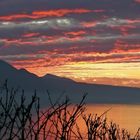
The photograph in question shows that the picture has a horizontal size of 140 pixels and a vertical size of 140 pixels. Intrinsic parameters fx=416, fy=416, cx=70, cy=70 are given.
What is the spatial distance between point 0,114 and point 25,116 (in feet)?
1.15

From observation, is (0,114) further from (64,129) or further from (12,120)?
(64,129)

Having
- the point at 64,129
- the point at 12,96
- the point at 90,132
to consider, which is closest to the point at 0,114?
the point at 12,96

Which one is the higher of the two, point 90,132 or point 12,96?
point 12,96

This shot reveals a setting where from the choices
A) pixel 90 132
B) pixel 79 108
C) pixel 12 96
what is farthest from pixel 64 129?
pixel 90 132

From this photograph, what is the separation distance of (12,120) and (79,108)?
0.91 meters

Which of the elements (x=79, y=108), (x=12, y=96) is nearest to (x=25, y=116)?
(x=12, y=96)

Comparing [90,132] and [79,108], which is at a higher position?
[79,108]

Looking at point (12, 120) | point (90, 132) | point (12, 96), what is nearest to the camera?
point (12, 120)

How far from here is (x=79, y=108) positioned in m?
5.37

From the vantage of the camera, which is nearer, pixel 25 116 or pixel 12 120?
pixel 12 120

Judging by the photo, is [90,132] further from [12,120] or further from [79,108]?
[12,120]

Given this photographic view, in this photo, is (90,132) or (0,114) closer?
(0,114)

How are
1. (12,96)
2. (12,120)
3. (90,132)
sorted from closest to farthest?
(12,120) → (12,96) → (90,132)

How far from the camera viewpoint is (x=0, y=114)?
545 cm
